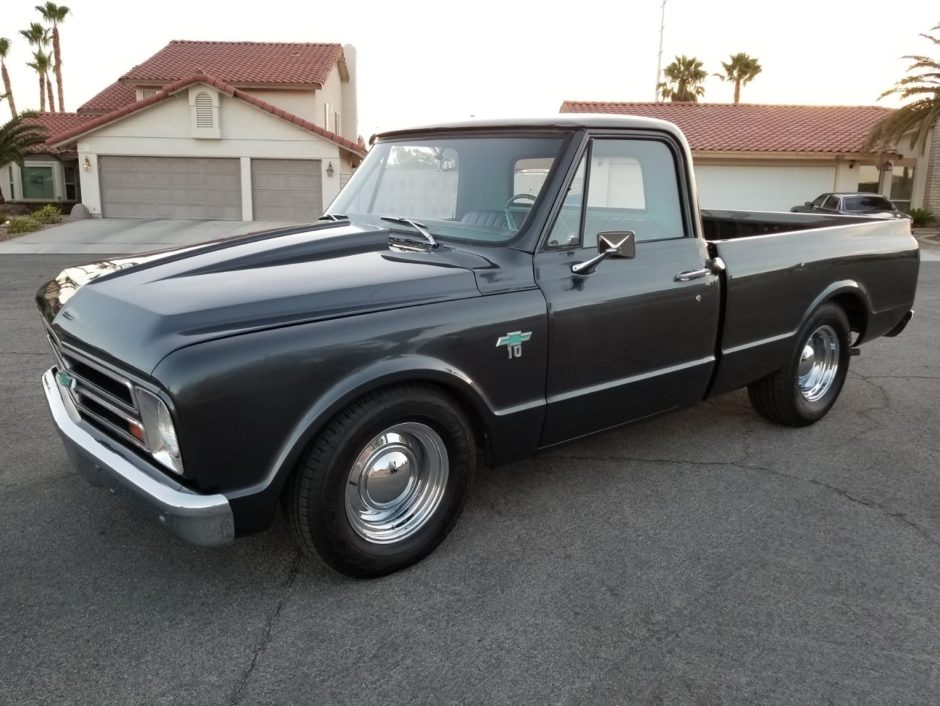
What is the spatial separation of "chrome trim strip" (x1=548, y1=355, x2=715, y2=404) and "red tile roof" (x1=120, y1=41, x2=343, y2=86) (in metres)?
26.4

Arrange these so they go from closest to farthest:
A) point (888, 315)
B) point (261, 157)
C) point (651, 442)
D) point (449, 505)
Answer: point (449, 505) → point (651, 442) → point (888, 315) → point (261, 157)

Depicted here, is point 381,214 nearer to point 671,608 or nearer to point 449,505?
point 449,505

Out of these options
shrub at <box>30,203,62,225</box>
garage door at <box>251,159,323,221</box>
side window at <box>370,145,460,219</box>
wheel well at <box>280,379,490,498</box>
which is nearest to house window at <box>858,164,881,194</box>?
garage door at <box>251,159,323,221</box>

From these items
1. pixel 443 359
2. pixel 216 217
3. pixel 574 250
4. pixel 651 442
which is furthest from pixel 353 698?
pixel 216 217

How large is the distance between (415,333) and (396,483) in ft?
2.17

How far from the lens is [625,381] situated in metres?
3.75

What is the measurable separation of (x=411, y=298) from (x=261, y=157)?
887 inches

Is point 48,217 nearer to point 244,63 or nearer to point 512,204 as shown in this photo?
point 244,63

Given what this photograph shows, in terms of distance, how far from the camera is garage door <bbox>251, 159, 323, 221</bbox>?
23.9m

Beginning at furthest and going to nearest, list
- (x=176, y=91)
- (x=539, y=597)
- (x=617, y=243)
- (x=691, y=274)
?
(x=176, y=91) → (x=691, y=274) → (x=617, y=243) → (x=539, y=597)

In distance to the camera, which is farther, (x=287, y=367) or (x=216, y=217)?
(x=216, y=217)

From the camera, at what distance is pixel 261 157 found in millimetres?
23812

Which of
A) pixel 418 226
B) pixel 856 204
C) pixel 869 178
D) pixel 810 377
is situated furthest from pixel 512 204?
pixel 869 178

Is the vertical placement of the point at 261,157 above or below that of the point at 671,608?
above
